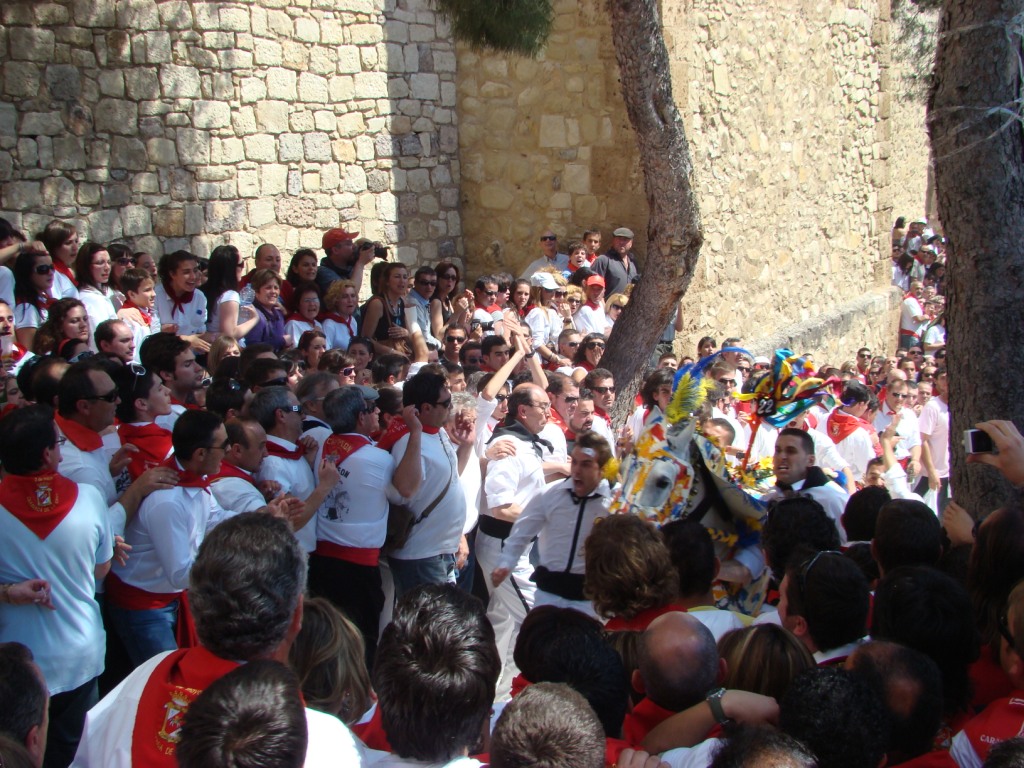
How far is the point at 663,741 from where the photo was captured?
2605mm

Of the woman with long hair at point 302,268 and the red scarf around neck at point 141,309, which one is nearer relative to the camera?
the red scarf around neck at point 141,309

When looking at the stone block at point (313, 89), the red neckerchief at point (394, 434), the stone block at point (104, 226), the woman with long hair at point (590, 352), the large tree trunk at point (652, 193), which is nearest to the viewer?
the red neckerchief at point (394, 434)

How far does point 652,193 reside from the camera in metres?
7.70

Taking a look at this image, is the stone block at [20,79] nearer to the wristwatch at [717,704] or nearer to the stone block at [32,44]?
the stone block at [32,44]

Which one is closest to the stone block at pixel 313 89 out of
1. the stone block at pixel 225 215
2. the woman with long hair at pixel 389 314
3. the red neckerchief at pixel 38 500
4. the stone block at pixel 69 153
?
the stone block at pixel 225 215

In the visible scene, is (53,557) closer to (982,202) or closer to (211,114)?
(982,202)

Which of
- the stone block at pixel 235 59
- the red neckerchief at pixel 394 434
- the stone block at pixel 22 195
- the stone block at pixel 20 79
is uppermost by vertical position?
the stone block at pixel 235 59

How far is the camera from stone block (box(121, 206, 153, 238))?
9227 millimetres

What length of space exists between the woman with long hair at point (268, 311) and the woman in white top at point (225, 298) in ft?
0.23

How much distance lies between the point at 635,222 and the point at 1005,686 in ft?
28.9

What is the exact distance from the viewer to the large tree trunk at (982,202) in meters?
4.59

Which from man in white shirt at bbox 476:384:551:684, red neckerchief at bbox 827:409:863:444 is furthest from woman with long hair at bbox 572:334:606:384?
man in white shirt at bbox 476:384:551:684

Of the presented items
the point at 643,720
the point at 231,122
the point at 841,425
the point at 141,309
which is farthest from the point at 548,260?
the point at 643,720

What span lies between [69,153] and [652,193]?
486cm
